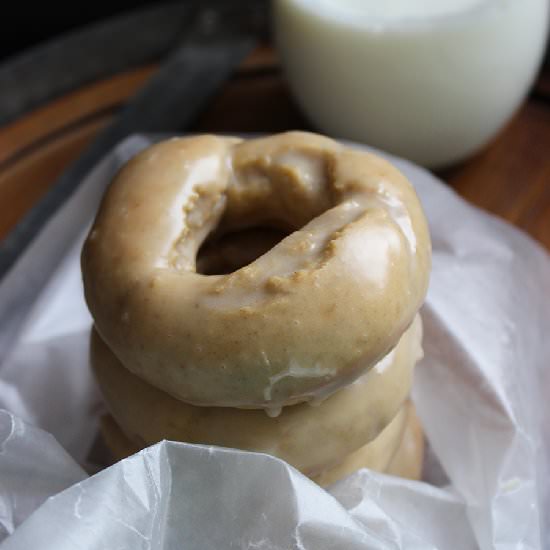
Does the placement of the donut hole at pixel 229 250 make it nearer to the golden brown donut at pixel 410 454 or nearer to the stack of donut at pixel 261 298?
the stack of donut at pixel 261 298

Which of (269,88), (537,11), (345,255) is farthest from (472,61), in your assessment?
(345,255)

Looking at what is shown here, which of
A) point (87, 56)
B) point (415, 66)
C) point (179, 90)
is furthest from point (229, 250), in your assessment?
point (87, 56)

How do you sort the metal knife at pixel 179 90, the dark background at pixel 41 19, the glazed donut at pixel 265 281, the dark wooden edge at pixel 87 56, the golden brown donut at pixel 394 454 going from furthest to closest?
the dark background at pixel 41 19
the dark wooden edge at pixel 87 56
the metal knife at pixel 179 90
the golden brown donut at pixel 394 454
the glazed donut at pixel 265 281

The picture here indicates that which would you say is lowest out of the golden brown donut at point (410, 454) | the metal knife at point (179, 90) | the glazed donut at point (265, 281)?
the golden brown donut at point (410, 454)

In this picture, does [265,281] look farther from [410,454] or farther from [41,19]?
[41,19]

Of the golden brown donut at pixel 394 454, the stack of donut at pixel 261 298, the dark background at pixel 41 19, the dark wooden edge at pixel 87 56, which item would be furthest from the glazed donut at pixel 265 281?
the dark background at pixel 41 19

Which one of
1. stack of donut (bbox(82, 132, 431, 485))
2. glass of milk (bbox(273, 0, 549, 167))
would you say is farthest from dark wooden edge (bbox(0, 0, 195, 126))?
stack of donut (bbox(82, 132, 431, 485))

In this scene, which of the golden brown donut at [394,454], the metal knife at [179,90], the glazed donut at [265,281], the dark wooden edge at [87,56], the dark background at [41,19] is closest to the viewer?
the glazed donut at [265,281]

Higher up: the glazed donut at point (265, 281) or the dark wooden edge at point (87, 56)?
the glazed donut at point (265, 281)
